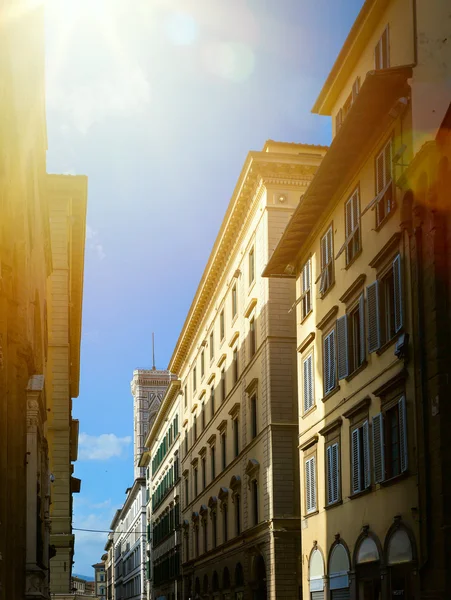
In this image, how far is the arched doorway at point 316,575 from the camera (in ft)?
89.8

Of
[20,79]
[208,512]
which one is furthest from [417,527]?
[208,512]

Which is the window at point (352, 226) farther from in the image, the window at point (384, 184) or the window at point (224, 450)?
the window at point (224, 450)

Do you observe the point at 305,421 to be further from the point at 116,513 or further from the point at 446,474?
the point at 116,513

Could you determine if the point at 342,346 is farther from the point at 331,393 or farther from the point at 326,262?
the point at 326,262

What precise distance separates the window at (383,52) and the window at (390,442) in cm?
876

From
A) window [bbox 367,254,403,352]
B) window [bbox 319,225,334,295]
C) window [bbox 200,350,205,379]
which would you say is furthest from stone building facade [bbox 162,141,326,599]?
window [bbox 367,254,403,352]

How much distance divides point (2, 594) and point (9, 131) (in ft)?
23.9

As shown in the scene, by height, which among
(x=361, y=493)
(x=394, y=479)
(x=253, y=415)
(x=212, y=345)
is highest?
(x=212, y=345)

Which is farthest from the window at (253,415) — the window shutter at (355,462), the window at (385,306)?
the window at (385,306)

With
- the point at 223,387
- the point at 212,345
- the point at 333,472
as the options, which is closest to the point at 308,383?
the point at 333,472

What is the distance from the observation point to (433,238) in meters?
20.0

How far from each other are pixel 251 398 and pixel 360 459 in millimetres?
17449

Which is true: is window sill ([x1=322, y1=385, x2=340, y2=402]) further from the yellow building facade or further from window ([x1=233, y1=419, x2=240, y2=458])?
window ([x1=233, y1=419, x2=240, y2=458])

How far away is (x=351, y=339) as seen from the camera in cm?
2542
